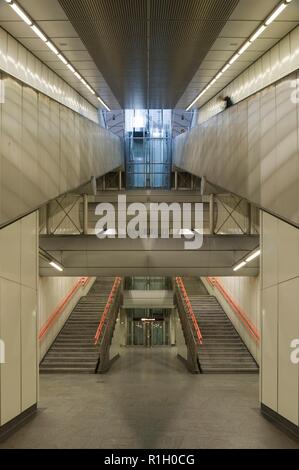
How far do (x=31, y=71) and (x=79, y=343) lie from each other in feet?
29.3

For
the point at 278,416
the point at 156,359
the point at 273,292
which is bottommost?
the point at 156,359

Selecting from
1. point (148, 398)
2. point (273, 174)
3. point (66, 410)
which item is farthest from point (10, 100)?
point (148, 398)

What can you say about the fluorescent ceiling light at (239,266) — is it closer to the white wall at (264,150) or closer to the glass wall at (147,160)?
the white wall at (264,150)

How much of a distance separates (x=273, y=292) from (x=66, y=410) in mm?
4797

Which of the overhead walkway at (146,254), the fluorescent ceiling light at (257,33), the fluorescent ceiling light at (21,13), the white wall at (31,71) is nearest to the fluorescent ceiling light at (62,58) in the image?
the white wall at (31,71)

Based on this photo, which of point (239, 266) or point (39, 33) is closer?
point (39, 33)

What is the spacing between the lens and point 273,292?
33.8 feet

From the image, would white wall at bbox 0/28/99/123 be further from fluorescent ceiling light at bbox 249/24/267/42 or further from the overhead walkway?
fluorescent ceiling light at bbox 249/24/267/42

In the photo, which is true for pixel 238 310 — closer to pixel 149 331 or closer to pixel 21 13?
pixel 149 331

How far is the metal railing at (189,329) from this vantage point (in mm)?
16953

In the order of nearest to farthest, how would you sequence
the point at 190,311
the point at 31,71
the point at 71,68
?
1. the point at 31,71
2. the point at 71,68
3. the point at 190,311

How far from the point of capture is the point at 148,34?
12719 mm

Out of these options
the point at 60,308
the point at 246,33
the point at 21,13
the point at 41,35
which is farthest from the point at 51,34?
the point at 60,308
